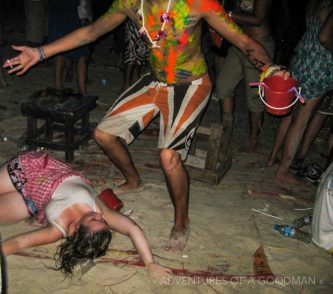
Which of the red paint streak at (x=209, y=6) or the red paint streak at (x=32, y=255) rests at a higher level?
the red paint streak at (x=209, y=6)

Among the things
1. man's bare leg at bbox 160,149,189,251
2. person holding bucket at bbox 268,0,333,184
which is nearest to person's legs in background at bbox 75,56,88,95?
person holding bucket at bbox 268,0,333,184

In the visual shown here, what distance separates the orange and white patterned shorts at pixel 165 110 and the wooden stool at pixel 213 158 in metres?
0.92

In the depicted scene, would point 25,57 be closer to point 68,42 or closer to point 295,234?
point 68,42

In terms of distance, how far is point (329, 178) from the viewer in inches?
135

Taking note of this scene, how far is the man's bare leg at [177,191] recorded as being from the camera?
126 inches

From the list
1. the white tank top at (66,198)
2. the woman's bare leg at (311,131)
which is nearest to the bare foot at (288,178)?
the woman's bare leg at (311,131)

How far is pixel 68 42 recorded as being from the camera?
336 centimetres

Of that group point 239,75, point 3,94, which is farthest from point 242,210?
point 3,94

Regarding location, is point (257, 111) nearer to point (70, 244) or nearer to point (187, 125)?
point (187, 125)

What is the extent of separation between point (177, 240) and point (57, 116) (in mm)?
1917

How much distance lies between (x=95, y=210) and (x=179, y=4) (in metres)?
1.66

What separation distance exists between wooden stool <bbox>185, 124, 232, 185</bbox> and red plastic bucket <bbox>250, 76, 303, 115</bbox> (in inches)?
51.6

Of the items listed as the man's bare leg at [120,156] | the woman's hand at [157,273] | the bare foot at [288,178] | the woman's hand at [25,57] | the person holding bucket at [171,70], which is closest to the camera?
the woman's hand at [157,273]

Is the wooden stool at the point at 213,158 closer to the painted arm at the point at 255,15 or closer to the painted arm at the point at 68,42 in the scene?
the painted arm at the point at 255,15
